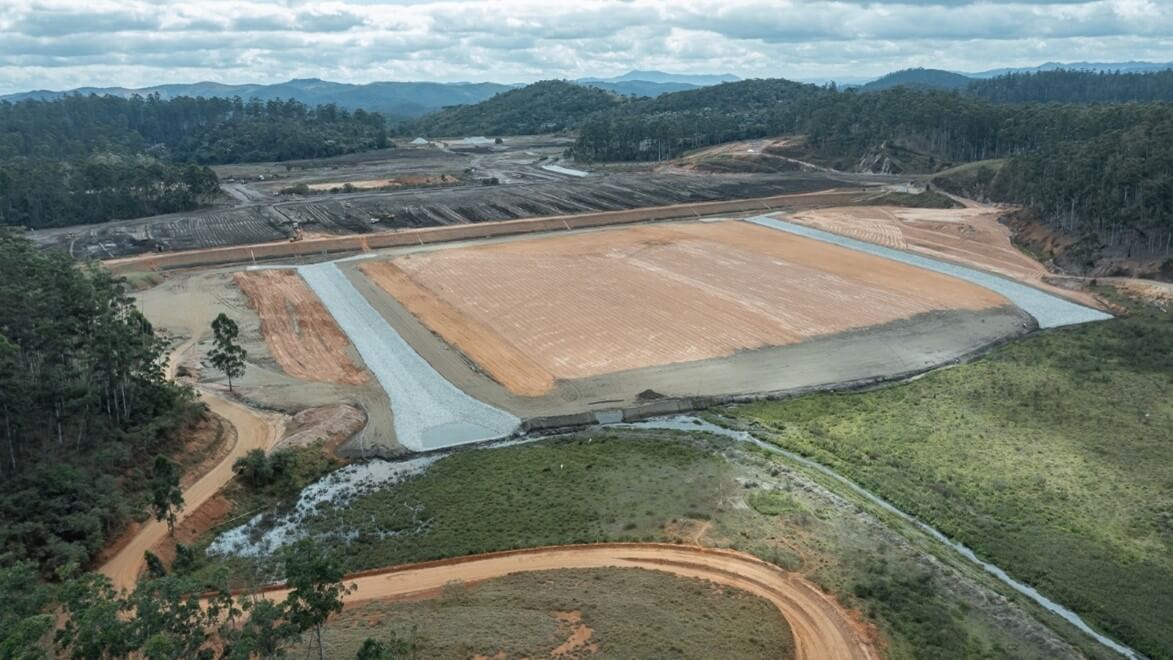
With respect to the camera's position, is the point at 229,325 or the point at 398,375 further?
the point at 398,375

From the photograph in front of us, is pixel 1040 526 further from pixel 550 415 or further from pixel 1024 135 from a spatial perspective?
pixel 1024 135

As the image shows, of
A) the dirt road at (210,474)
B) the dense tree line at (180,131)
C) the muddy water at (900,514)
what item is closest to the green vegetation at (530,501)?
the muddy water at (900,514)

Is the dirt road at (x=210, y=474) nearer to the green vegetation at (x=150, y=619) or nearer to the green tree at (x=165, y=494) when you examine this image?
the green tree at (x=165, y=494)

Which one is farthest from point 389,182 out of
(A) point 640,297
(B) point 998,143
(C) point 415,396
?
(B) point 998,143

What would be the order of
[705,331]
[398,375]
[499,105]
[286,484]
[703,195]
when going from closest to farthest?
[286,484] → [398,375] → [705,331] → [703,195] → [499,105]

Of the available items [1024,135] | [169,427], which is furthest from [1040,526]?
[1024,135]

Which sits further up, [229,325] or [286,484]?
[229,325]
